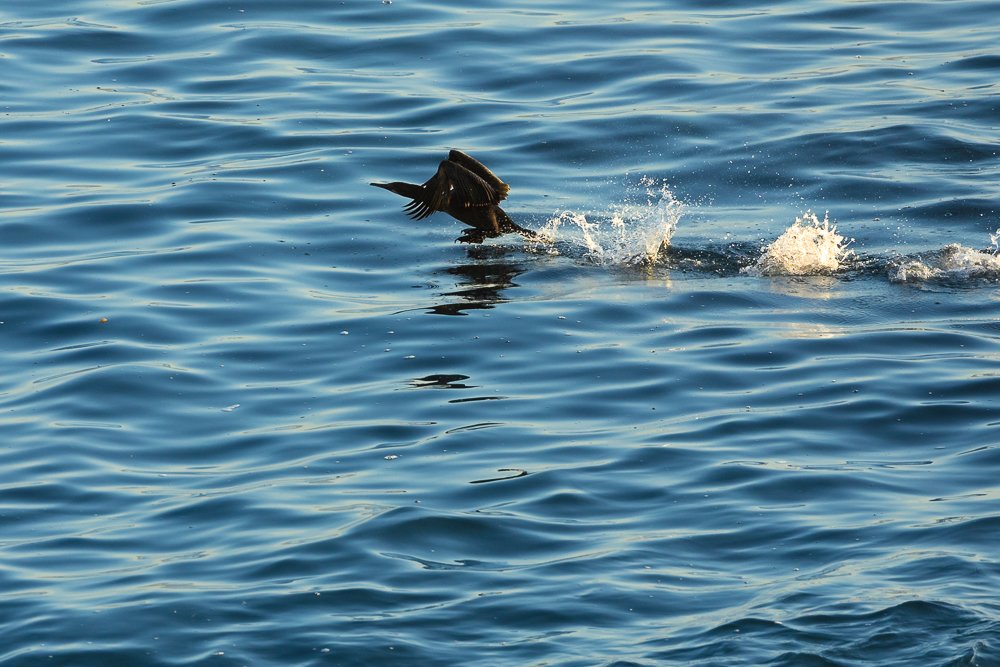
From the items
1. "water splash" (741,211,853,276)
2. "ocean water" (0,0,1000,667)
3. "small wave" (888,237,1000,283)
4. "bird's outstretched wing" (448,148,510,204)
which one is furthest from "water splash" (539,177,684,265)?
"small wave" (888,237,1000,283)

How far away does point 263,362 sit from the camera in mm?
11141

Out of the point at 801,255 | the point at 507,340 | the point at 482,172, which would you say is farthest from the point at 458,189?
the point at 801,255

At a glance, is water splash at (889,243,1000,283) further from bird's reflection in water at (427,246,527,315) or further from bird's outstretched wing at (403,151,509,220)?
bird's outstretched wing at (403,151,509,220)

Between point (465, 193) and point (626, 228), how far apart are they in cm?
124

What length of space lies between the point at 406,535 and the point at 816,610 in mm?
2055

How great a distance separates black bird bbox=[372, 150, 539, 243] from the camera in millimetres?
12984

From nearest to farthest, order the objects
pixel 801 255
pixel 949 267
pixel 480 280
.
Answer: pixel 949 267 < pixel 801 255 < pixel 480 280

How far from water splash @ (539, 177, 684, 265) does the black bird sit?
483 millimetres

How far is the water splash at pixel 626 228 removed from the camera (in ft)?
42.2

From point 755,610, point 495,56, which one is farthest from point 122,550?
point 495,56

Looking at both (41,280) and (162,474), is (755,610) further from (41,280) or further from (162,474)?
(41,280)

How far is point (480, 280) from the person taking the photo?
12.7 meters

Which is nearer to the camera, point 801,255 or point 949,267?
point 949,267

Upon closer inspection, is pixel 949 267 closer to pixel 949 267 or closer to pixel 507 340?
pixel 949 267
